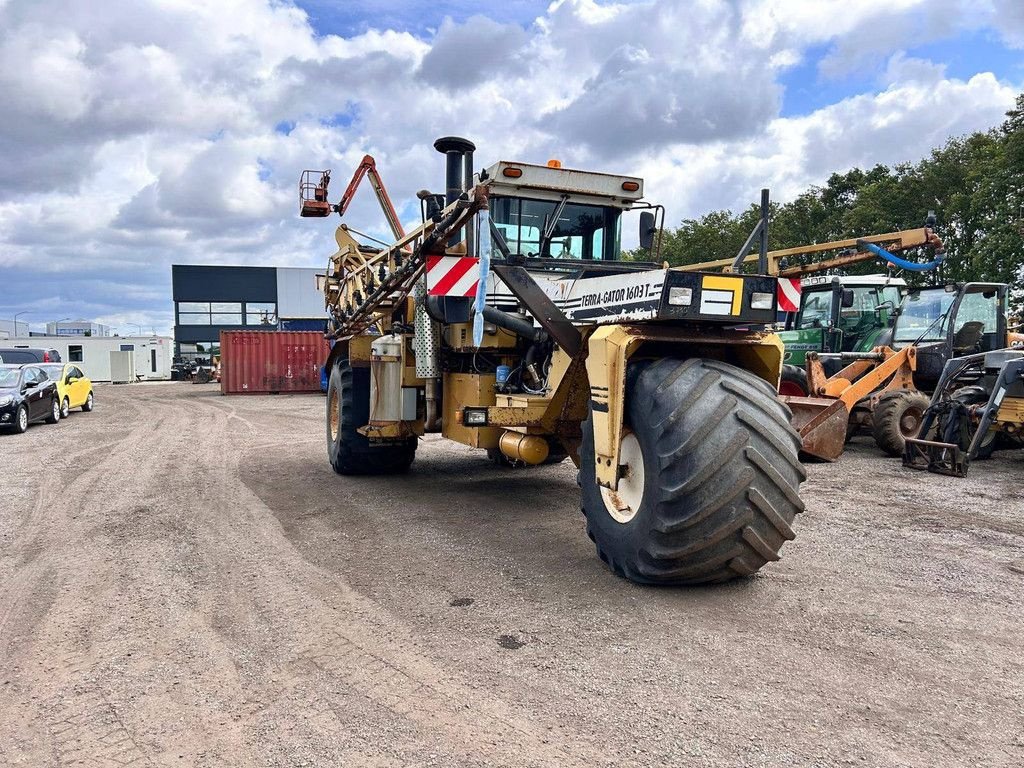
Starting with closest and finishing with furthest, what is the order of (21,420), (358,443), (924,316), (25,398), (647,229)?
(647,229) → (358,443) → (924,316) → (21,420) → (25,398)

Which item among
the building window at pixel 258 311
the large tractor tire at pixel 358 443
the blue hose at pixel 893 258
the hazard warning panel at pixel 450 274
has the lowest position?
the large tractor tire at pixel 358 443

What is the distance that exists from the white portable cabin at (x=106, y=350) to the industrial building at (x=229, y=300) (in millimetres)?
3285

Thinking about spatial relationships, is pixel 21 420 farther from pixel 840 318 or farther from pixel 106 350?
pixel 106 350

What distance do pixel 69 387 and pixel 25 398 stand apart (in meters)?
3.70

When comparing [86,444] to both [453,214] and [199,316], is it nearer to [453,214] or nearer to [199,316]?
[453,214]

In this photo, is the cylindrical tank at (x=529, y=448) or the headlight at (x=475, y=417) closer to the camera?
the cylindrical tank at (x=529, y=448)

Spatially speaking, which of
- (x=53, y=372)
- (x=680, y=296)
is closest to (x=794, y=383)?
(x=680, y=296)

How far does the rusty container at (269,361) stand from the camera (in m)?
27.2

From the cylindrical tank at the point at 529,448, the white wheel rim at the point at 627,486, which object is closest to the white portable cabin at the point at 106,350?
the cylindrical tank at the point at 529,448

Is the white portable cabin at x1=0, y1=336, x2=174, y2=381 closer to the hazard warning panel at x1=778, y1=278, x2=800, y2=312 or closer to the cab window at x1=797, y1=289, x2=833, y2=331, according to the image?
the cab window at x1=797, y1=289, x2=833, y2=331

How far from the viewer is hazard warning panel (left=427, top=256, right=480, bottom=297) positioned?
18.6 ft

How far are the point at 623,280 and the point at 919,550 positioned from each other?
295 cm

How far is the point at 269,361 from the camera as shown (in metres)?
27.6

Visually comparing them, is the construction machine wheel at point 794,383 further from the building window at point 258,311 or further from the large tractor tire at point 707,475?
the building window at point 258,311
